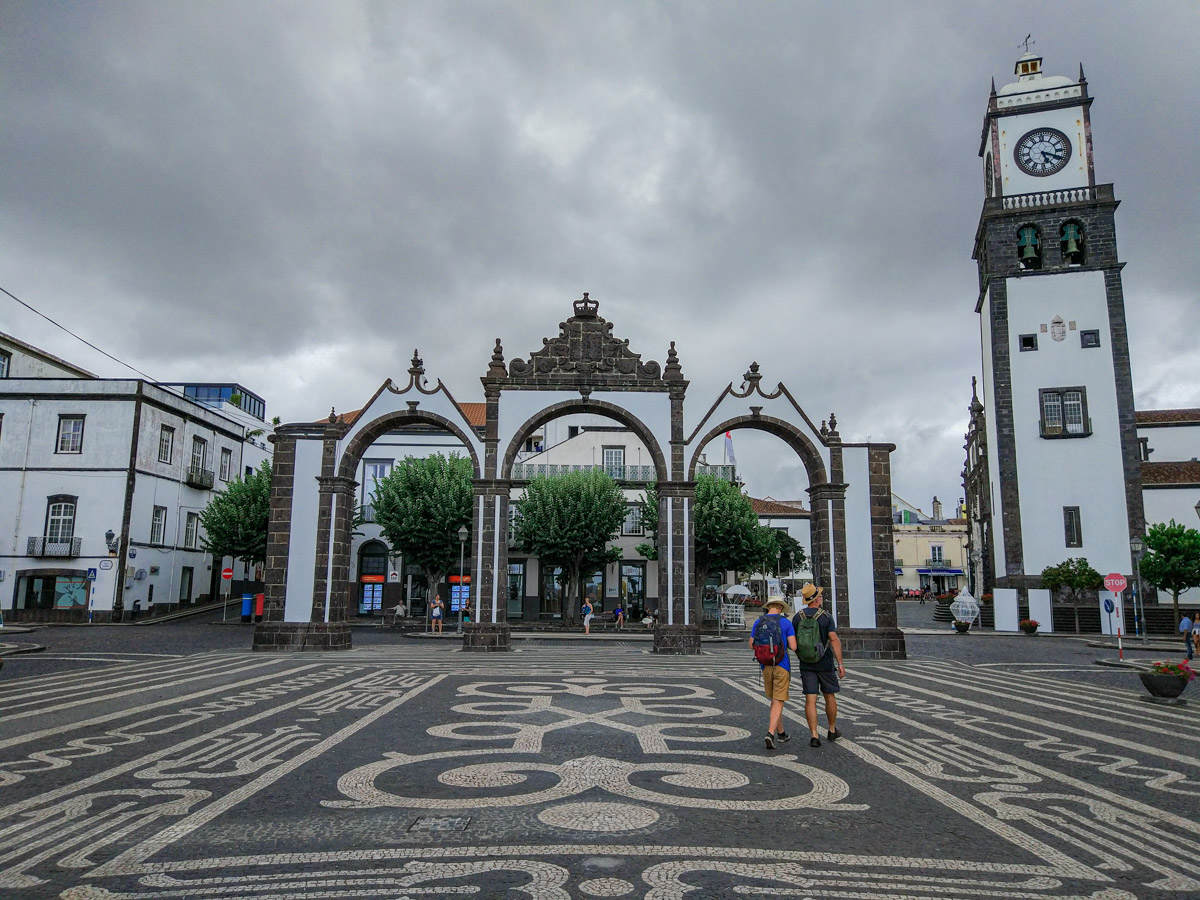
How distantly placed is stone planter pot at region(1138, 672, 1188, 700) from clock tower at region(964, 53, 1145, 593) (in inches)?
1093

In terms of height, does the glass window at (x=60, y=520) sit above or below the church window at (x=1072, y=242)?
below

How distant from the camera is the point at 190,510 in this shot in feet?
135

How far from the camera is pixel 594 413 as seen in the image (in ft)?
69.4

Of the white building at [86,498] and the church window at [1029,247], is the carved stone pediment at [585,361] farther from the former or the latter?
the church window at [1029,247]

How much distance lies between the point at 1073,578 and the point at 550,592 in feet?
81.8

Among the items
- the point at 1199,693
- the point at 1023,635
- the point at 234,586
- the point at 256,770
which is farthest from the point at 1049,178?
the point at 234,586

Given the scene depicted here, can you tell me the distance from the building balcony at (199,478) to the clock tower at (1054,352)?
130 feet

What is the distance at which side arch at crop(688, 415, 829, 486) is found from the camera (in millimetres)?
20922

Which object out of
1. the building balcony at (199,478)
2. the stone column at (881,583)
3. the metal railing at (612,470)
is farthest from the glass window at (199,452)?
the stone column at (881,583)

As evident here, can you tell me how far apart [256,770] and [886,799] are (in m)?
5.09

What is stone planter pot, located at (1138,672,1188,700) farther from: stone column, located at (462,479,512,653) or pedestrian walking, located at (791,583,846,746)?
stone column, located at (462,479,512,653)

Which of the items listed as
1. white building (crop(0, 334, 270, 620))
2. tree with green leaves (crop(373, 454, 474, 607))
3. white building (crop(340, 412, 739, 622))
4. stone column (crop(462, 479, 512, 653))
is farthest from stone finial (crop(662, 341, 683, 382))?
white building (crop(0, 334, 270, 620))

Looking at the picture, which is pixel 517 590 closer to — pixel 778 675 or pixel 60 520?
pixel 60 520

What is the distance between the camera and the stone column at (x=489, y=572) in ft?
66.0
